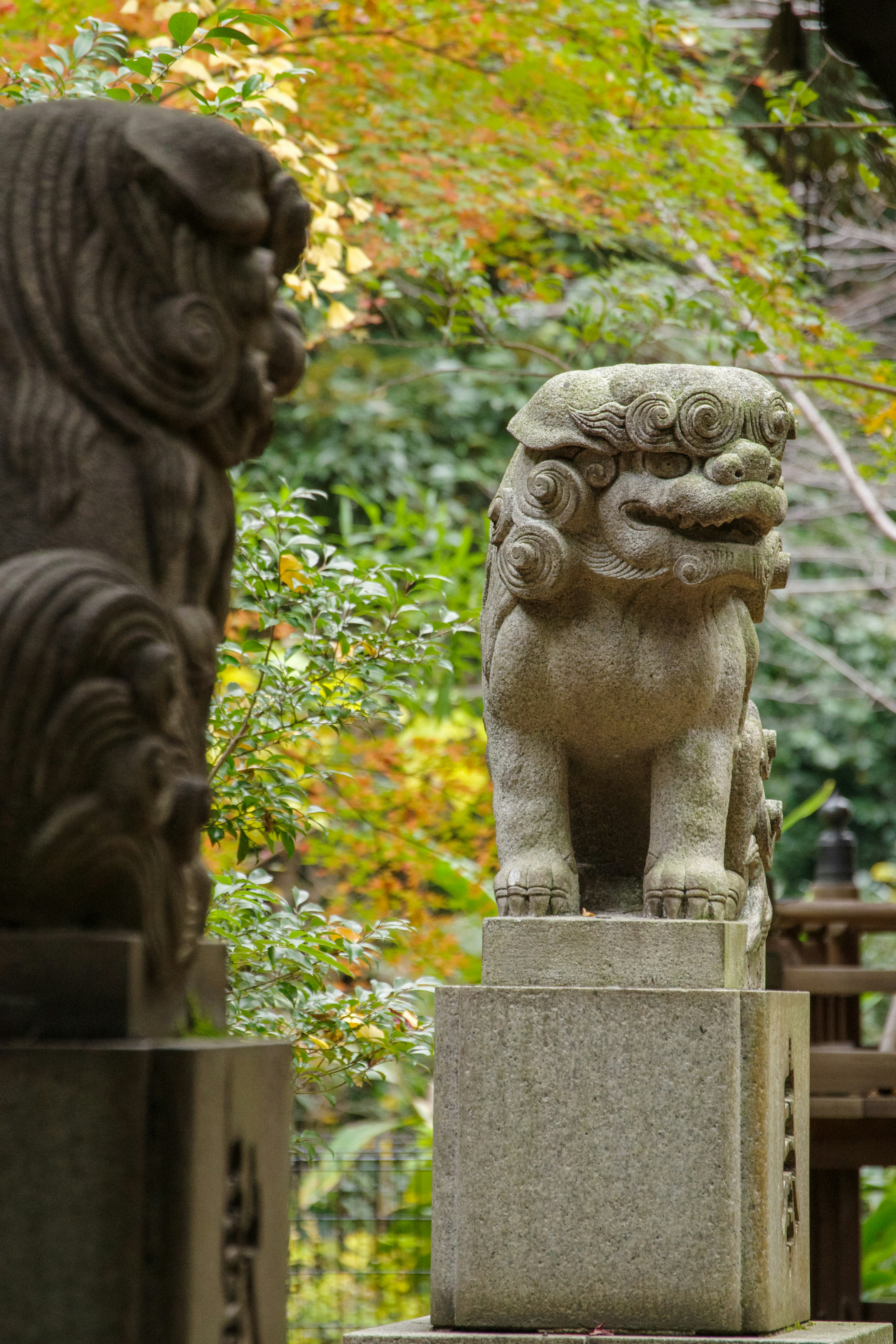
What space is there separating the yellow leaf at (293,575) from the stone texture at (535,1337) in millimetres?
2343

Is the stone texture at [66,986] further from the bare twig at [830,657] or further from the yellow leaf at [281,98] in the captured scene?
the bare twig at [830,657]

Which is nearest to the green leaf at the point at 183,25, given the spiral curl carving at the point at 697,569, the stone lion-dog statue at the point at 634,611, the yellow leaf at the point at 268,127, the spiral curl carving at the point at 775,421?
the yellow leaf at the point at 268,127

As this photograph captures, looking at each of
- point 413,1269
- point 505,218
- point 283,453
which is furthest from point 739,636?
point 283,453

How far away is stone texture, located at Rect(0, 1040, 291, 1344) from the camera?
1981 mm

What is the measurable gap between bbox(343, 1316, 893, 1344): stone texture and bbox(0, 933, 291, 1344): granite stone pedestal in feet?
7.06

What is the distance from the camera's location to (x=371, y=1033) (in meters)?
5.39

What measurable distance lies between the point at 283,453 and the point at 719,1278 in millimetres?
8845

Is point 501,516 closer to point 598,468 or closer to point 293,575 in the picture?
point 598,468

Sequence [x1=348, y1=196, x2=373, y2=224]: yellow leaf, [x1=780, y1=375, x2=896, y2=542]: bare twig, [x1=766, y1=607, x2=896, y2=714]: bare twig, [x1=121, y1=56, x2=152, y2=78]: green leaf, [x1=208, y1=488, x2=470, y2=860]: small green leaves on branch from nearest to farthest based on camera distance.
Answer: [x1=121, y1=56, x2=152, y2=78]: green leaf → [x1=208, y1=488, x2=470, y2=860]: small green leaves on branch → [x1=348, y1=196, x2=373, y2=224]: yellow leaf → [x1=780, y1=375, x2=896, y2=542]: bare twig → [x1=766, y1=607, x2=896, y2=714]: bare twig

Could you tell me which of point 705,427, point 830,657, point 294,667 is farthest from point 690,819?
point 830,657

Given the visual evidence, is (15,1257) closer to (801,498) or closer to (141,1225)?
(141,1225)

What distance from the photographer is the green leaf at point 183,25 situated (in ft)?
16.0

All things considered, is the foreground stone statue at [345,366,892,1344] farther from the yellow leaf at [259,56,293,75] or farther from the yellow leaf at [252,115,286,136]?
the yellow leaf at [259,56,293,75]

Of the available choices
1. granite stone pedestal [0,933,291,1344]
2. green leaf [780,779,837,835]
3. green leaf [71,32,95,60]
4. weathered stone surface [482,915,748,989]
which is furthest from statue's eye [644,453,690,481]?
granite stone pedestal [0,933,291,1344]
